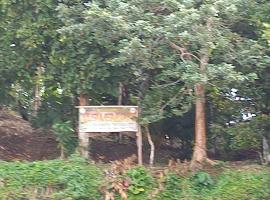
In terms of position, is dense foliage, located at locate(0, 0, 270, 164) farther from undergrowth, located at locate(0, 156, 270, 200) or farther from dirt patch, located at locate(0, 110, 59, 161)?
undergrowth, located at locate(0, 156, 270, 200)

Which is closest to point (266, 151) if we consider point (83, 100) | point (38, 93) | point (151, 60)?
point (151, 60)

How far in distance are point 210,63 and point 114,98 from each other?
2.26 m

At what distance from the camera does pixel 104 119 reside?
7.77m

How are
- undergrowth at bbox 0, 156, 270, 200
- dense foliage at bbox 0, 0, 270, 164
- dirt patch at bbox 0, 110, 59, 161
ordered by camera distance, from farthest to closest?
dirt patch at bbox 0, 110, 59, 161 < undergrowth at bbox 0, 156, 270, 200 < dense foliage at bbox 0, 0, 270, 164

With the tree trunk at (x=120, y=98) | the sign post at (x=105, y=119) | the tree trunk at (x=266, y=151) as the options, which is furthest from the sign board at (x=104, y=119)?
the tree trunk at (x=266, y=151)

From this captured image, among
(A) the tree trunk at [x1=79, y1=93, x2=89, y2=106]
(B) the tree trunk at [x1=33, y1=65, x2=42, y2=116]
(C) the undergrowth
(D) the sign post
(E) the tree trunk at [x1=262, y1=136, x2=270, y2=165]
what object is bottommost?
(C) the undergrowth

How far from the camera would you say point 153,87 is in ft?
24.5

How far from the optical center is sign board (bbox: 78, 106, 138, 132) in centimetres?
775

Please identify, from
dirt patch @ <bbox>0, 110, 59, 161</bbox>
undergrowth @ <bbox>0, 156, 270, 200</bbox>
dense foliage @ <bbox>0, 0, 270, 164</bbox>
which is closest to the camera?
dense foliage @ <bbox>0, 0, 270, 164</bbox>

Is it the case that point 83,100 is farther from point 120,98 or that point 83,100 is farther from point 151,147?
point 151,147

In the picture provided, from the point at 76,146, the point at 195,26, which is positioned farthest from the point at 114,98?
the point at 195,26

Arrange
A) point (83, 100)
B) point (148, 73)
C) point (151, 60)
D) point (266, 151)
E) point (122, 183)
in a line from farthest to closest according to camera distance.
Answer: point (83, 100) → point (266, 151) → point (148, 73) → point (122, 183) → point (151, 60)

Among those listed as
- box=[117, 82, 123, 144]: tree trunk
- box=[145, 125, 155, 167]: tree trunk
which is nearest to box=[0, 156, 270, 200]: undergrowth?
box=[145, 125, 155, 167]: tree trunk

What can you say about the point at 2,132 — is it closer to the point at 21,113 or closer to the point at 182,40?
the point at 21,113
